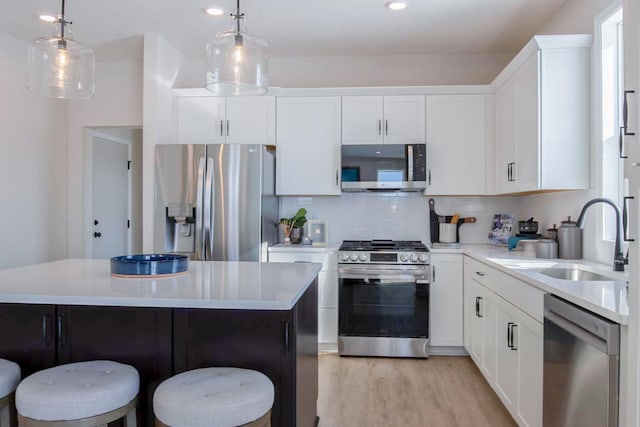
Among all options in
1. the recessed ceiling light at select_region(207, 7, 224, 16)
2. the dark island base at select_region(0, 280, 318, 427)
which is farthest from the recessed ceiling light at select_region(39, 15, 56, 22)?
the dark island base at select_region(0, 280, 318, 427)

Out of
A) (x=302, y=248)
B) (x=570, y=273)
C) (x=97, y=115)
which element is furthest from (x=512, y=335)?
(x=97, y=115)

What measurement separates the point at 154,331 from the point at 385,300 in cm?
222

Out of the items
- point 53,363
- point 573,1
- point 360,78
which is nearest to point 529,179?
point 573,1

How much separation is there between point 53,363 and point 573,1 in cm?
367

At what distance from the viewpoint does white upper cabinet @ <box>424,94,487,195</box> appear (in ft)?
12.6

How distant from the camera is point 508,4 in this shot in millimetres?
3166

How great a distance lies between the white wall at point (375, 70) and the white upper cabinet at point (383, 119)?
46 cm

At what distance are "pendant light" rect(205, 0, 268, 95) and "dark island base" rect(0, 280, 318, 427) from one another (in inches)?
45.7

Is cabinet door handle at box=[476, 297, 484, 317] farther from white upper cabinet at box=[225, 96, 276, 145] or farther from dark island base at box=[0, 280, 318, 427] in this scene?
white upper cabinet at box=[225, 96, 276, 145]

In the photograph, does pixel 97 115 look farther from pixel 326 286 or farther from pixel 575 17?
pixel 575 17

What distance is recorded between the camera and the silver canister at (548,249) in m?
2.81

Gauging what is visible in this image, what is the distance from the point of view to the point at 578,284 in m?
1.86

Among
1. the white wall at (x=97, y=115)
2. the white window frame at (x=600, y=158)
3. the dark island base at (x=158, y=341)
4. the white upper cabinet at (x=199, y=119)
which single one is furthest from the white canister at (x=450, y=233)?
the white wall at (x=97, y=115)

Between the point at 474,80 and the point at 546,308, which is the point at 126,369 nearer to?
the point at 546,308
